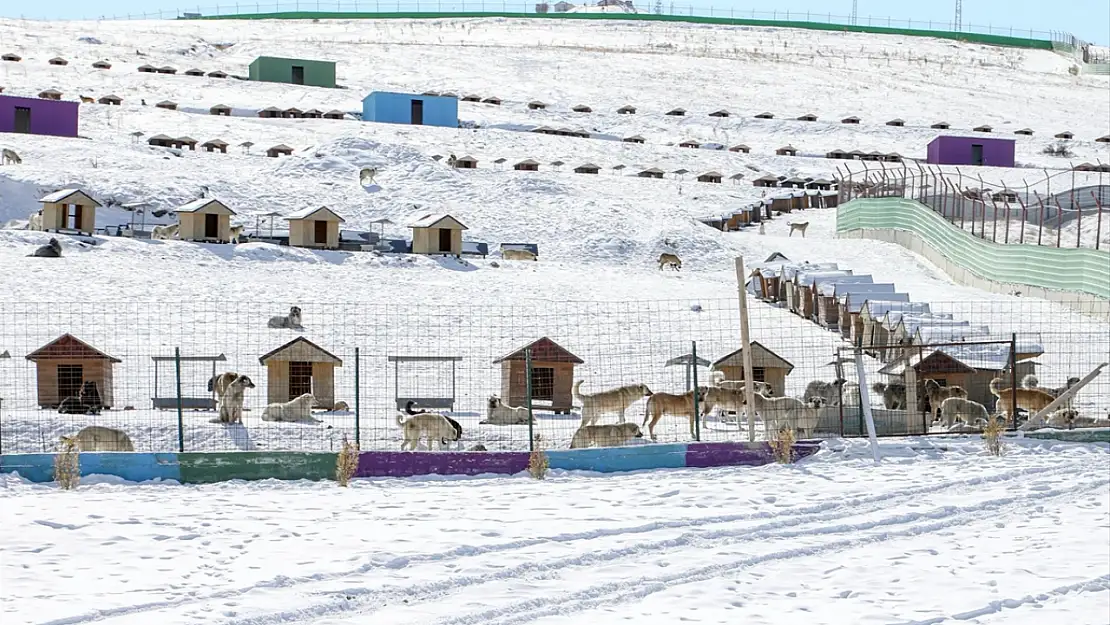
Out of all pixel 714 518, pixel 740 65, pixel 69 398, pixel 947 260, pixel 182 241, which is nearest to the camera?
pixel 714 518

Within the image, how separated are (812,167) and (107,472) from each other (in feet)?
181

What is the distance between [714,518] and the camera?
1239cm

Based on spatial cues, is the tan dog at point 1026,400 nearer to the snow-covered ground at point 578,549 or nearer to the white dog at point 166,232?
the snow-covered ground at point 578,549

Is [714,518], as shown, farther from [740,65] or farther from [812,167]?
[740,65]

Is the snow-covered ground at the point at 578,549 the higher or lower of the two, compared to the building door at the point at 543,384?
lower

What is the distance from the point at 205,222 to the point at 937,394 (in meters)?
25.1

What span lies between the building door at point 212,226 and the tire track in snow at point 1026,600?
31.2m

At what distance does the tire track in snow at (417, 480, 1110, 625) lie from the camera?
31.1 ft

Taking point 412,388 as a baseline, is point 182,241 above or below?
above

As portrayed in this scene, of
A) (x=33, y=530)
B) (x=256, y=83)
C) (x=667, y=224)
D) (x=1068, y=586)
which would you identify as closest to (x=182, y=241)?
(x=667, y=224)

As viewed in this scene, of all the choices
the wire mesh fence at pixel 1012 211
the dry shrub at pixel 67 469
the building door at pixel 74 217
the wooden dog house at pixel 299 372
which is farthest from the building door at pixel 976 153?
the dry shrub at pixel 67 469

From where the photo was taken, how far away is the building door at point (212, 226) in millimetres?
38281

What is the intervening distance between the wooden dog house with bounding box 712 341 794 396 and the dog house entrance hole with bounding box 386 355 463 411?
4.13 metres

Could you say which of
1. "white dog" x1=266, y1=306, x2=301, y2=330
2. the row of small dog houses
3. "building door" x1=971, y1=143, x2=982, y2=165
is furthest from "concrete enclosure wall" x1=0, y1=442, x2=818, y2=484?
"building door" x1=971, y1=143, x2=982, y2=165
